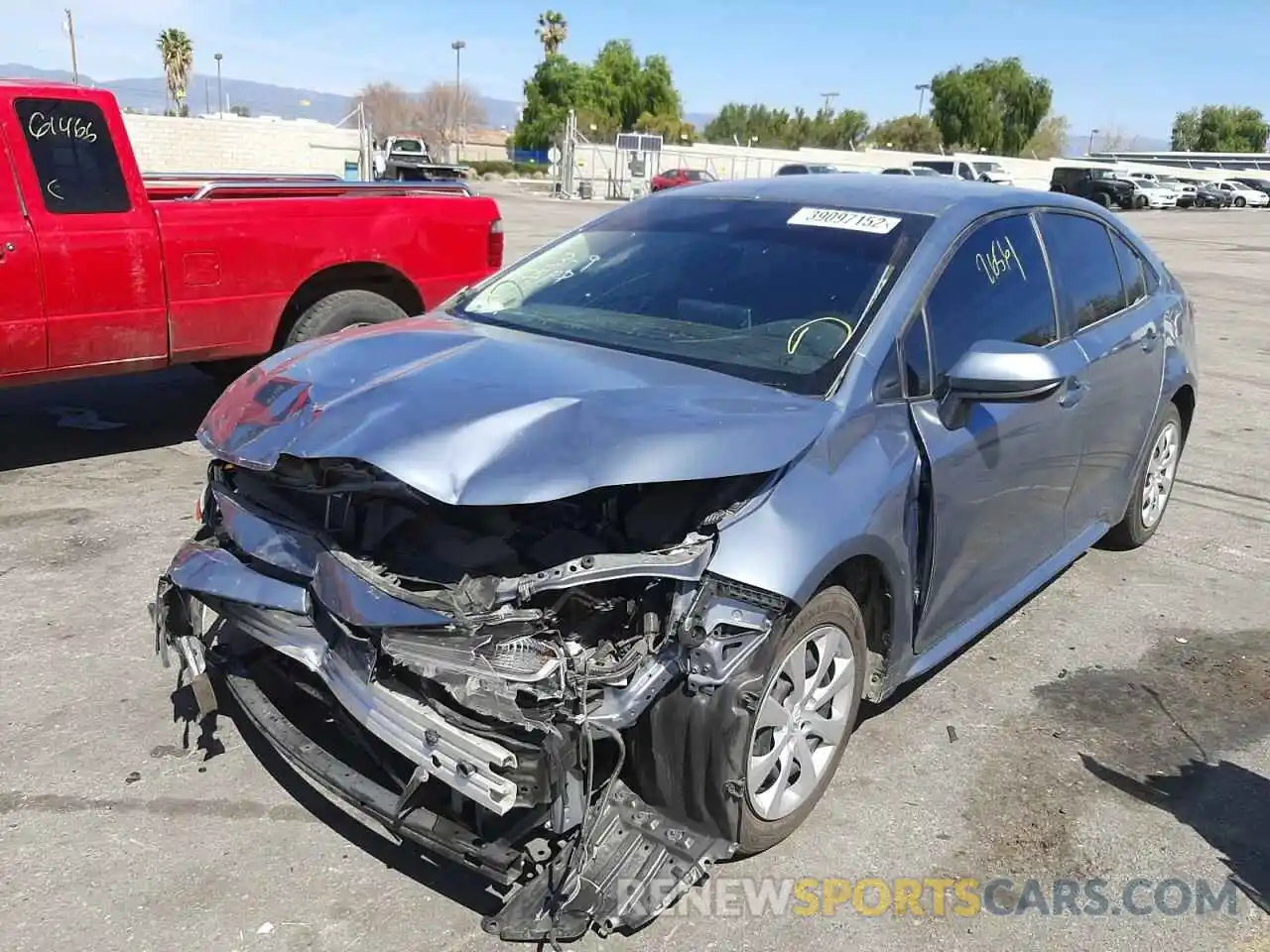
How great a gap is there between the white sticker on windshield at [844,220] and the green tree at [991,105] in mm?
90424

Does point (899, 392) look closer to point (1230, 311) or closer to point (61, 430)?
point (61, 430)

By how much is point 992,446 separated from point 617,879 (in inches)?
75.1

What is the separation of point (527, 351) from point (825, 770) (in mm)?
1547

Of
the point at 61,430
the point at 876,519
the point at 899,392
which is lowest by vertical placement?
the point at 61,430

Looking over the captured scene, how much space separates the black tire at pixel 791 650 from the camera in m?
2.84

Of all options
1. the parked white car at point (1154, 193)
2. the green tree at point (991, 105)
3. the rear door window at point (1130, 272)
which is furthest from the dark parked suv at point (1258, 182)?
the rear door window at point (1130, 272)

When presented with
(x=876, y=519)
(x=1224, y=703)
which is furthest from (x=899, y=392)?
(x=1224, y=703)

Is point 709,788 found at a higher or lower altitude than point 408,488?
lower

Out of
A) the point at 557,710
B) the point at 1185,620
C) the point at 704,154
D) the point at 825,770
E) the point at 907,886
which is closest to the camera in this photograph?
the point at 557,710

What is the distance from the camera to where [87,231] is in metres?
5.75

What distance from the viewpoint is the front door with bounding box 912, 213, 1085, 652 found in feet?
11.4

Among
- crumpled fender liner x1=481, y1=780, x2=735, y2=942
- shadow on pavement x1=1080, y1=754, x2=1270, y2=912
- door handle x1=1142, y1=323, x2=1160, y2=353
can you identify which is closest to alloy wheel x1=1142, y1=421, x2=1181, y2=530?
door handle x1=1142, y1=323, x2=1160, y2=353

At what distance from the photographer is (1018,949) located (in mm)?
2816

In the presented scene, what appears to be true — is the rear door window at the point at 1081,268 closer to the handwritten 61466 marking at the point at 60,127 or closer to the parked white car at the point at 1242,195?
the handwritten 61466 marking at the point at 60,127
